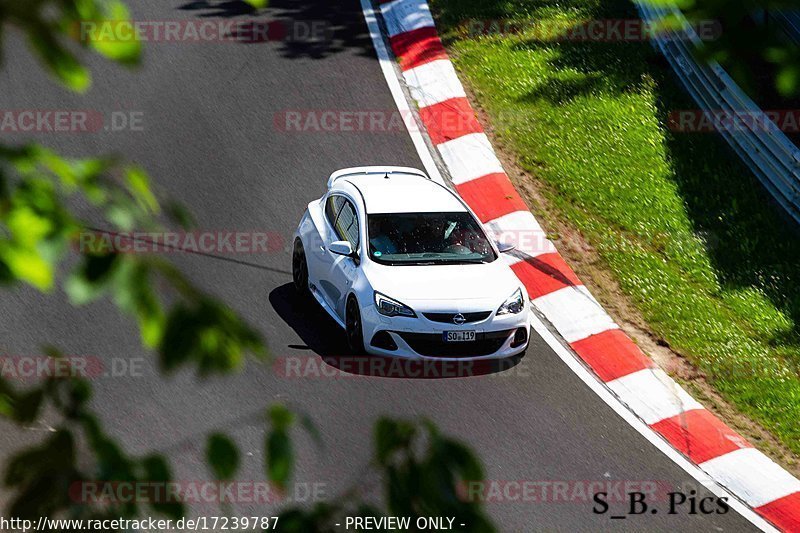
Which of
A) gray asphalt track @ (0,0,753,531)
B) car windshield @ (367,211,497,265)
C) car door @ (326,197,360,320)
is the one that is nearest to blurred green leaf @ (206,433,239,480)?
gray asphalt track @ (0,0,753,531)

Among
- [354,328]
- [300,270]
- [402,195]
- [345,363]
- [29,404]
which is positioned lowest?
[345,363]

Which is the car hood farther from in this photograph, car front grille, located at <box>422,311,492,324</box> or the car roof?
the car roof

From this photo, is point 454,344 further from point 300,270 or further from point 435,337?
point 300,270

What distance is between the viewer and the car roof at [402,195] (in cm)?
1106

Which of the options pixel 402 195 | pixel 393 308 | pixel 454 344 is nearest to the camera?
pixel 393 308

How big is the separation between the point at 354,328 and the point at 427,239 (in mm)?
1208

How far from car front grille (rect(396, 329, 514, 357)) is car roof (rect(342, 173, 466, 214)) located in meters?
1.49

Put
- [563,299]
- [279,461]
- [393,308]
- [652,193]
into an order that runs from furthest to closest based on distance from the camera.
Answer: [652,193] < [563,299] < [393,308] < [279,461]

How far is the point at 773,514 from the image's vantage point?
8.98 metres

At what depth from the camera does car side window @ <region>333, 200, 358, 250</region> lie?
10969mm

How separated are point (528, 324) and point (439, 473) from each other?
782 centimetres

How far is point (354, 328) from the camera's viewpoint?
10383 millimetres

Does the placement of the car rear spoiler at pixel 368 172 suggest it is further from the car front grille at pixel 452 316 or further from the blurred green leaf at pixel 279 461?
the blurred green leaf at pixel 279 461

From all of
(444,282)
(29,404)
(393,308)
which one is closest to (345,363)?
(393,308)
